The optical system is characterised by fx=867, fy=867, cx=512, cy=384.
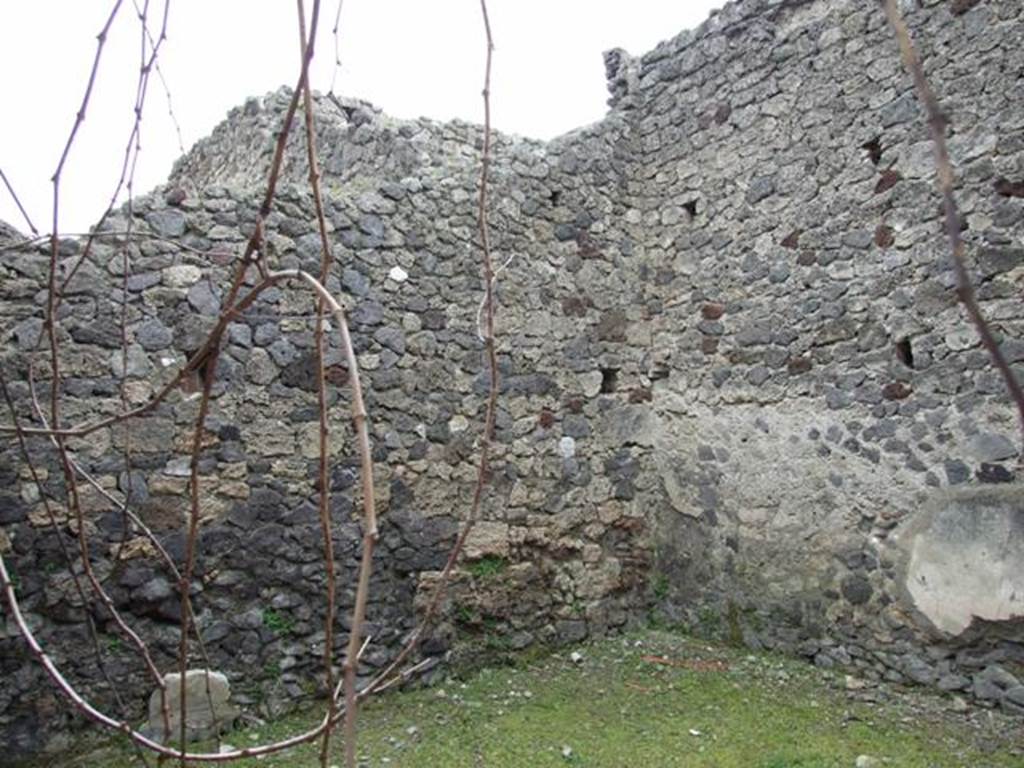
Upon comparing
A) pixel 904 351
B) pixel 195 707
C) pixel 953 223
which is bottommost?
pixel 195 707

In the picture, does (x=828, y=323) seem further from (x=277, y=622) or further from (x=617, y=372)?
(x=277, y=622)

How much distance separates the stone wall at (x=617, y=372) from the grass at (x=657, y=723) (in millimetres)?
206

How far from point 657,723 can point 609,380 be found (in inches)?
75.0

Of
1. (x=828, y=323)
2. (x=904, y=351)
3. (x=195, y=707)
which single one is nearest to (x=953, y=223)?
(x=195, y=707)

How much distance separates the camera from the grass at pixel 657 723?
10.5 feet

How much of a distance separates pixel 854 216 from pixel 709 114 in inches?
43.4

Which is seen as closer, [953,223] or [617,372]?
[953,223]

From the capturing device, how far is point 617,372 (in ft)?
15.8

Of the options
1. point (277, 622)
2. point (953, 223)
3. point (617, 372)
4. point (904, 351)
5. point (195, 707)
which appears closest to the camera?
point (953, 223)

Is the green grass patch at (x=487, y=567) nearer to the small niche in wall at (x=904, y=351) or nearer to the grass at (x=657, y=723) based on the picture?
the grass at (x=657, y=723)

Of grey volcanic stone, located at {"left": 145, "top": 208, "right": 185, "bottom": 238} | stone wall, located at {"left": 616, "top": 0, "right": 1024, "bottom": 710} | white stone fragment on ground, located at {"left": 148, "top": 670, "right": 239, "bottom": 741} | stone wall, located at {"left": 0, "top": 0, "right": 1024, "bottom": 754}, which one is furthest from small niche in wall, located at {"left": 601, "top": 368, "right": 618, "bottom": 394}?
white stone fragment on ground, located at {"left": 148, "top": 670, "right": 239, "bottom": 741}

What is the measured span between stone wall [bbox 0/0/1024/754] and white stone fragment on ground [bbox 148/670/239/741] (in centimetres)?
9

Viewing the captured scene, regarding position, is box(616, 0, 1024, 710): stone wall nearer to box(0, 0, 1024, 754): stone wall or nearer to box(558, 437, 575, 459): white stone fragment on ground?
box(0, 0, 1024, 754): stone wall

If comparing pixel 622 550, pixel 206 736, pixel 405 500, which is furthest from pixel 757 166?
pixel 206 736
